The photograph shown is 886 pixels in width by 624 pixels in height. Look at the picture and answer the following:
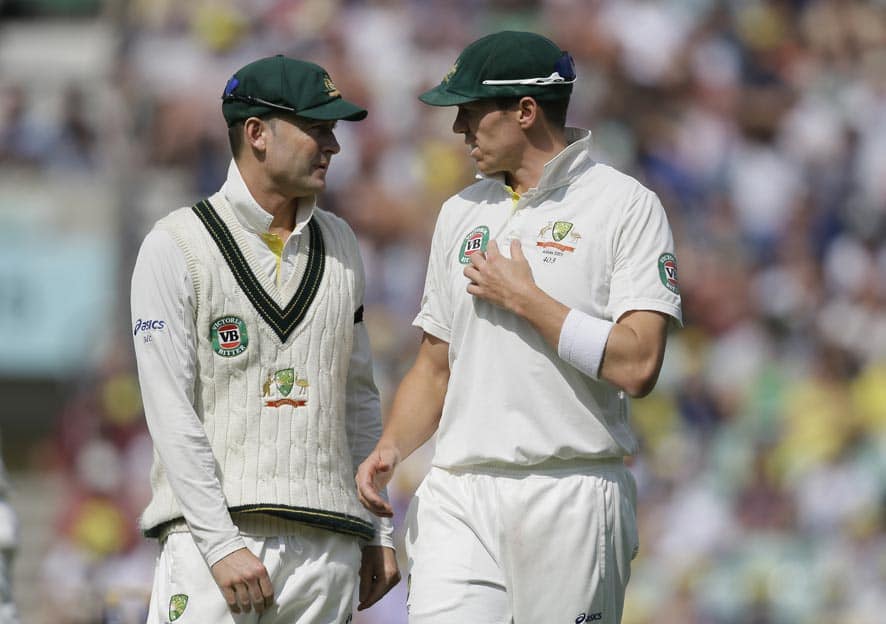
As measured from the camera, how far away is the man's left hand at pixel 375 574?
4.96 m

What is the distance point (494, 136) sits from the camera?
191 inches

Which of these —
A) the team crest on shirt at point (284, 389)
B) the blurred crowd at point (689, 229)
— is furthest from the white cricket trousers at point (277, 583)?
the blurred crowd at point (689, 229)

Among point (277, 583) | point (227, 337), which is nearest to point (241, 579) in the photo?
point (277, 583)

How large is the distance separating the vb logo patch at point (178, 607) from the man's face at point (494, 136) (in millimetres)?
1507

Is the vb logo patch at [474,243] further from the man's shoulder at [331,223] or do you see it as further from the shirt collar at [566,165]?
the man's shoulder at [331,223]

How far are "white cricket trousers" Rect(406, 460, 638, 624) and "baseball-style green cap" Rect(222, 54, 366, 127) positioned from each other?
1128 millimetres

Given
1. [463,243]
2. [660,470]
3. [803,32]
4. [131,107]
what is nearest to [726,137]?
[803,32]

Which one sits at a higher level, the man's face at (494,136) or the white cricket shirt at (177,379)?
the man's face at (494,136)

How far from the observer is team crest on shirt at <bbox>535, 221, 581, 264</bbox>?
15.5 ft

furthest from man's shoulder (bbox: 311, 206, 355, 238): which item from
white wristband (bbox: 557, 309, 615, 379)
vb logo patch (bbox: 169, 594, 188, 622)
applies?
vb logo patch (bbox: 169, 594, 188, 622)

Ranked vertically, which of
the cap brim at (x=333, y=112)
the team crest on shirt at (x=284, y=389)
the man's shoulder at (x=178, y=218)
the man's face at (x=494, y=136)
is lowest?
the team crest on shirt at (x=284, y=389)

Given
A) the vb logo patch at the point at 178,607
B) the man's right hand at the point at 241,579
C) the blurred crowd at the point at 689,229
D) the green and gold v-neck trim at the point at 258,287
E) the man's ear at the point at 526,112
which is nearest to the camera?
Result: the man's right hand at the point at 241,579

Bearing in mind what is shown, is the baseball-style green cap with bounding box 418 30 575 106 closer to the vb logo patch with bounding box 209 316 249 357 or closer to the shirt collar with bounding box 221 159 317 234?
the shirt collar with bounding box 221 159 317 234

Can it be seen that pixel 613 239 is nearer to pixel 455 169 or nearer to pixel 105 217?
pixel 455 169
